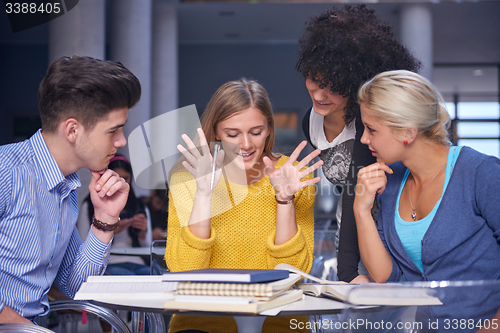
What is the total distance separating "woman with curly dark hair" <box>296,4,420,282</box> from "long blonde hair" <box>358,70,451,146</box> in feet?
0.77

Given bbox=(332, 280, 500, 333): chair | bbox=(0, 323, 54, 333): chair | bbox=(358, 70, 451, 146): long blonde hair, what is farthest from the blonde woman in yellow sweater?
bbox=(332, 280, 500, 333): chair

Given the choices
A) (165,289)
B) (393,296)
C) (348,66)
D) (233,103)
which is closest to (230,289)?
(165,289)

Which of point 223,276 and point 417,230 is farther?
point 417,230

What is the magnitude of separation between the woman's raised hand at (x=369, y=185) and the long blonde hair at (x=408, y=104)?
0.13m

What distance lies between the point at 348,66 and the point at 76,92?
944 mm

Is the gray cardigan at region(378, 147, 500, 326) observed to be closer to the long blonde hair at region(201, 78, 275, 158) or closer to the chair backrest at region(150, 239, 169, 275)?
the long blonde hair at region(201, 78, 275, 158)

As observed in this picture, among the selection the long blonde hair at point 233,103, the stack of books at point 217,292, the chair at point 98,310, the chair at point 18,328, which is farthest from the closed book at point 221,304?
the long blonde hair at point 233,103

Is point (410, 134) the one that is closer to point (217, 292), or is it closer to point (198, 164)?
point (198, 164)

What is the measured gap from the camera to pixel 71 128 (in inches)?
47.9

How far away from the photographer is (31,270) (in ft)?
3.81

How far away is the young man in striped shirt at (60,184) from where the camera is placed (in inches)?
44.6

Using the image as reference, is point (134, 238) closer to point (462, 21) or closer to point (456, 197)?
point (456, 197)

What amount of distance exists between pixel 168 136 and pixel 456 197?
1323 millimetres

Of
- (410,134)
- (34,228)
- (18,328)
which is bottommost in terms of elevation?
(18,328)
